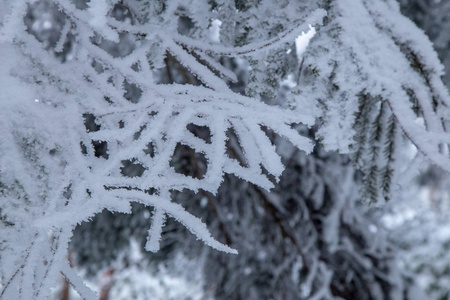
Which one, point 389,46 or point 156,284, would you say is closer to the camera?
point 389,46

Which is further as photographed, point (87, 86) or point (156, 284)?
point (156, 284)

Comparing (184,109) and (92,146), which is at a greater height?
(184,109)

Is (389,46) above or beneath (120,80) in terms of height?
above

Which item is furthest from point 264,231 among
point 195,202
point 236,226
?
point 195,202

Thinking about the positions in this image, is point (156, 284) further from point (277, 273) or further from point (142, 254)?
point (277, 273)

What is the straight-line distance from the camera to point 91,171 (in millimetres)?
628

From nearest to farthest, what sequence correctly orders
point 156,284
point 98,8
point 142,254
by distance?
point 98,8
point 142,254
point 156,284

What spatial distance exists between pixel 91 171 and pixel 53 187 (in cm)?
7

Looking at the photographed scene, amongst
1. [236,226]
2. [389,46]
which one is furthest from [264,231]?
[389,46]

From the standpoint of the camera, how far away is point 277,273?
8.88 ft

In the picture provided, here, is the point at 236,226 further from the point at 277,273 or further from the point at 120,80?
the point at 120,80

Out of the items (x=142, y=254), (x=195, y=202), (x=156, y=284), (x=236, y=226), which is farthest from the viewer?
(x=156, y=284)

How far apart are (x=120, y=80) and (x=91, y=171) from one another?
0.21 metres

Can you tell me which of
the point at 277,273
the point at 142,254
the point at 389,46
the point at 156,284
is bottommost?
the point at 156,284
